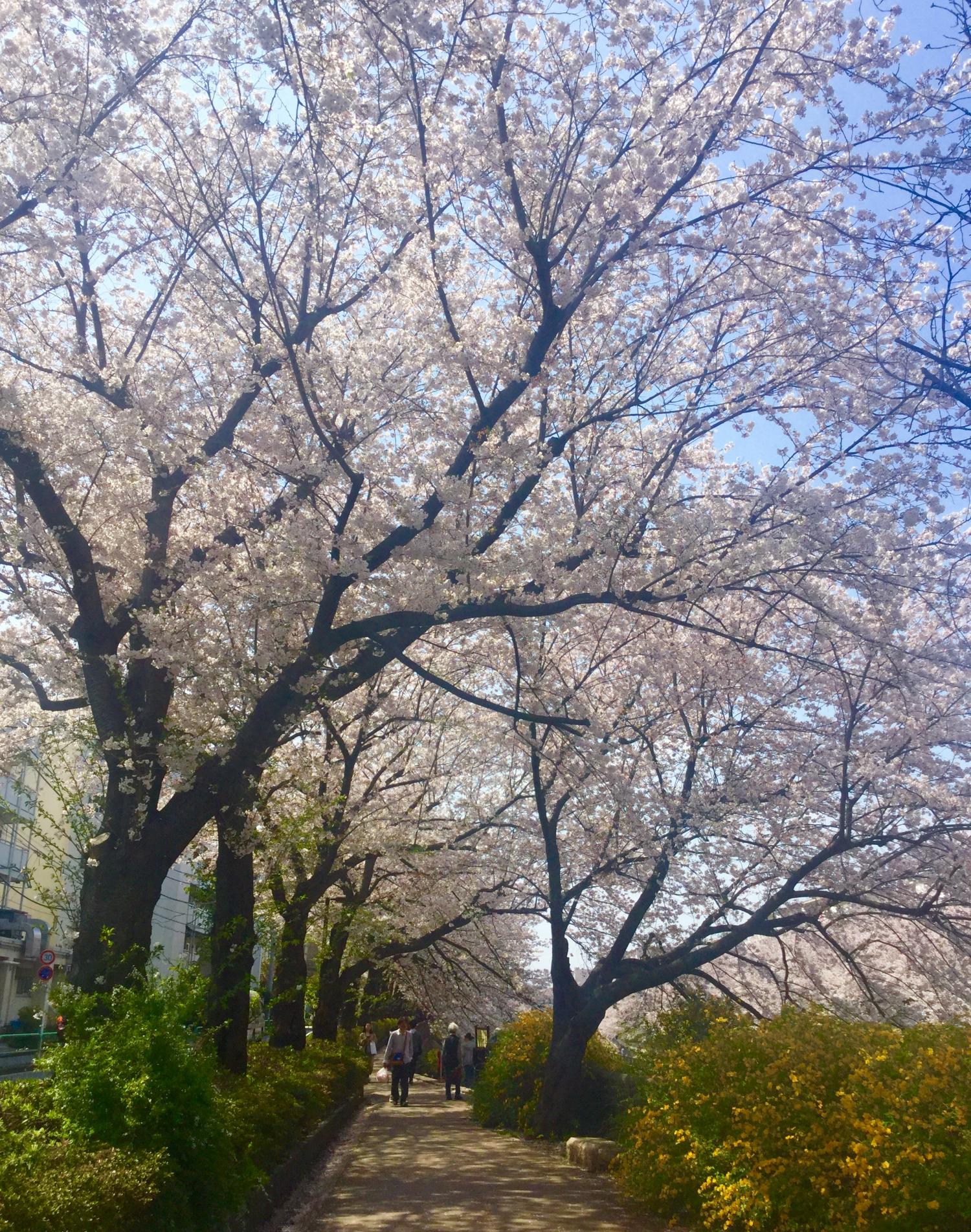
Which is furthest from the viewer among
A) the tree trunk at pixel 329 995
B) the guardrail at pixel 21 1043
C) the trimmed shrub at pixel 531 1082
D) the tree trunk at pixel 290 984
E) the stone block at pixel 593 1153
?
the guardrail at pixel 21 1043

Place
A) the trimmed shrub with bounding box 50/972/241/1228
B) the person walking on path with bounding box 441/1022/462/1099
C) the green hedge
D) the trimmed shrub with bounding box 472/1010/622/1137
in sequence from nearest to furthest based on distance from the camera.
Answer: the green hedge
the trimmed shrub with bounding box 50/972/241/1228
the trimmed shrub with bounding box 472/1010/622/1137
the person walking on path with bounding box 441/1022/462/1099

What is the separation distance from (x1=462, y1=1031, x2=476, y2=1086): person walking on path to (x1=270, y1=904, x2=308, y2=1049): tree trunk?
7.92 meters

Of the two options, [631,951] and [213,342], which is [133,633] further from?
[631,951]

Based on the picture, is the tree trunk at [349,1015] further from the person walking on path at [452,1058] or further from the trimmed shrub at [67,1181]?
A: the trimmed shrub at [67,1181]

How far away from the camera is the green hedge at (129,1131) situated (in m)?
4.27

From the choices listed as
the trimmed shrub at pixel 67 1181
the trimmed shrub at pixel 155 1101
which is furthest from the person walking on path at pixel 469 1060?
the trimmed shrub at pixel 67 1181

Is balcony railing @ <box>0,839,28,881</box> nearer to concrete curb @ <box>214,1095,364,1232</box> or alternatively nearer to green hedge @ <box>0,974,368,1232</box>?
concrete curb @ <box>214,1095,364,1232</box>

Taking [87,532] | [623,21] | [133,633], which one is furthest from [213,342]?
[623,21]

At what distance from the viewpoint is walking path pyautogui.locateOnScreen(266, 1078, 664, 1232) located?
7.70 m

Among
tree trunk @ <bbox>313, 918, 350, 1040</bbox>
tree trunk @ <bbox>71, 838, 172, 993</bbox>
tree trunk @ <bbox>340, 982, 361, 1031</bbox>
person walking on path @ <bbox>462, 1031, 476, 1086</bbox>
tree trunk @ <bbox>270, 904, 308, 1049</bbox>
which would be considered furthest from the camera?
tree trunk @ <bbox>340, 982, 361, 1031</bbox>

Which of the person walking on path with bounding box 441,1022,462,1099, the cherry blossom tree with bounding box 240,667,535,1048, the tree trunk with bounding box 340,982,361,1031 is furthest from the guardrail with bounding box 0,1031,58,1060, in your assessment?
the person walking on path with bounding box 441,1022,462,1099

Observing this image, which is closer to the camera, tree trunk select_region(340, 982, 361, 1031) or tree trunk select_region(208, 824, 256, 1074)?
tree trunk select_region(208, 824, 256, 1074)

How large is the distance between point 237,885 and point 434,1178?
336cm

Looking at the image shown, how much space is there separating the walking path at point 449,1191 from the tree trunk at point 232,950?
1.45 meters
